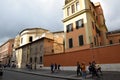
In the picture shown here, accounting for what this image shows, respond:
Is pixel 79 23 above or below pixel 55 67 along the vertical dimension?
above

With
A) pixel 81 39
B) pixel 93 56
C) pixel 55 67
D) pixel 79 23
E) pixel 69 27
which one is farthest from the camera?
pixel 69 27

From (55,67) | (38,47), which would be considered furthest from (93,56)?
(38,47)

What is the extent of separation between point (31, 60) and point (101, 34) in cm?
1967

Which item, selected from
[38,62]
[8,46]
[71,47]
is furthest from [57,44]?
[8,46]

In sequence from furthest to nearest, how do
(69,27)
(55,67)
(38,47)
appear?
1. (38,47)
2. (69,27)
3. (55,67)

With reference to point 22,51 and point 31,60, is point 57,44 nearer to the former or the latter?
point 31,60

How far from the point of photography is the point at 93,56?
2267cm

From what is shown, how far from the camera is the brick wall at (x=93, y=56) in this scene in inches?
797

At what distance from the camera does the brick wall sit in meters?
20.2

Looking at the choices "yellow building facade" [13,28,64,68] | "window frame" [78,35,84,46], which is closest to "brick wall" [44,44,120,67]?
"window frame" [78,35,84,46]

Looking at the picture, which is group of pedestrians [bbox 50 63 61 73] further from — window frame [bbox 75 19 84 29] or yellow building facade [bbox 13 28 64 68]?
window frame [bbox 75 19 84 29]

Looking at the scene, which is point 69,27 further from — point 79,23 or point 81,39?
point 81,39

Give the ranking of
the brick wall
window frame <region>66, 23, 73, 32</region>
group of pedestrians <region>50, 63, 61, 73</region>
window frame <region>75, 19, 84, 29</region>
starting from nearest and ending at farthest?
the brick wall < group of pedestrians <region>50, 63, 61, 73</region> < window frame <region>75, 19, 84, 29</region> < window frame <region>66, 23, 73, 32</region>

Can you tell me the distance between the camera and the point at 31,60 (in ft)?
136
